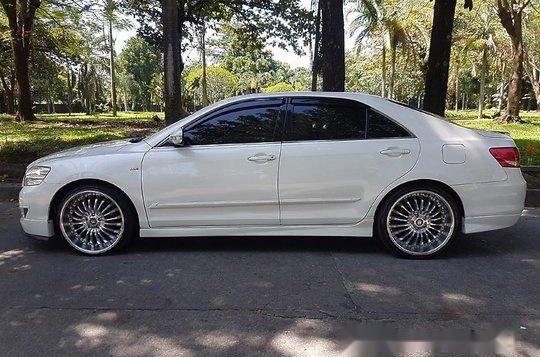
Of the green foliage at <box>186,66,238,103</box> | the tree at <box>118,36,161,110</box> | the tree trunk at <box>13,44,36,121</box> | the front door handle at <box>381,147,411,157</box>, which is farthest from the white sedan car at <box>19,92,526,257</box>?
the tree at <box>118,36,161,110</box>

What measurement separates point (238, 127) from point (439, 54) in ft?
20.6

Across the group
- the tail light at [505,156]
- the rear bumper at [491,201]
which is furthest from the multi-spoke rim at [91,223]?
the tail light at [505,156]

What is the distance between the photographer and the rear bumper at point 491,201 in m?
4.51

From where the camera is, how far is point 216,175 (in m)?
4.56

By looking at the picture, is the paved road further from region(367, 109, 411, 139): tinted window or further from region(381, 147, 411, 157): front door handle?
region(367, 109, 411, 139): tinted window

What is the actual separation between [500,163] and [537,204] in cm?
307

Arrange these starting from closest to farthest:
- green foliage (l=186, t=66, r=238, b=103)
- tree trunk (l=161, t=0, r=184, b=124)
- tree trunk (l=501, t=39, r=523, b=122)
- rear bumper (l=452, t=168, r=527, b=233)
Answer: rear bumper (l=452, t=168, r=527, b=233) < tree trunk (l=161, t=0, r=184, b=124) < tree trunk (l=501, t=39, r=523, b=122) < green foliage (l=186, t=66, r=238, b=103)

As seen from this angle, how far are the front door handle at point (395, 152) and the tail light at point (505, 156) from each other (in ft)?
2.64

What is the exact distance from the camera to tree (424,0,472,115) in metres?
9.30

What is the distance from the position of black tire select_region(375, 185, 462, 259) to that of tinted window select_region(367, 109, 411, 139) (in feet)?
1.73

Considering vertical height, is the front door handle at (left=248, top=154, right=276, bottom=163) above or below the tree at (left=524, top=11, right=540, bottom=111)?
below

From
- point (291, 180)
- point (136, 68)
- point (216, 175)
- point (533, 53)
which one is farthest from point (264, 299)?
point (136, 68)

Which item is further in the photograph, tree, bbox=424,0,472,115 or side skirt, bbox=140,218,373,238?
tree, bbox=424,0,472,115

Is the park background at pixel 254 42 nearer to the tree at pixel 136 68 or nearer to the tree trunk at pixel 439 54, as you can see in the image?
the tree trunk at pixel 439 54
